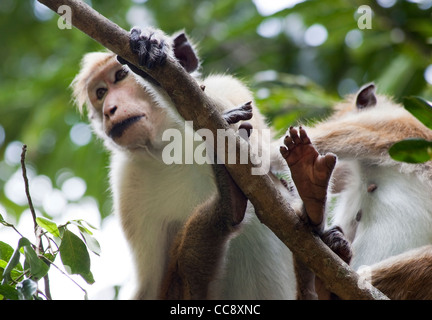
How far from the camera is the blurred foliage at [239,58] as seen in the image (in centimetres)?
914

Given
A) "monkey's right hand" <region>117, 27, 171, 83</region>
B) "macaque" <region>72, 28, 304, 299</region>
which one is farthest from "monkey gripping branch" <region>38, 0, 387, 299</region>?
"macaque" <region>72, 28, 304, 299</region>

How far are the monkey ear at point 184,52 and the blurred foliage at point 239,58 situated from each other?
2.11 m

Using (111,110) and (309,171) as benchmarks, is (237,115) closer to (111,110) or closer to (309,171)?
(309,171)

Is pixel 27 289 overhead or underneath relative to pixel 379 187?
underneath

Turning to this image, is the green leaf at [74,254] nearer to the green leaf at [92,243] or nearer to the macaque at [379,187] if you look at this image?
the green leaf at [92,243]

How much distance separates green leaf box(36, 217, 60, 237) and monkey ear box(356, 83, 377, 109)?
4098 millimetres

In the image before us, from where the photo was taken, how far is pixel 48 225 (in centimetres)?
437

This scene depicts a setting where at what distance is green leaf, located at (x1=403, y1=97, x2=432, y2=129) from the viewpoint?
3.74 meters

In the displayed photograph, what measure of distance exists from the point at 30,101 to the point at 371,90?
21.4ft

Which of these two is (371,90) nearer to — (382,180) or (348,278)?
(382,180)

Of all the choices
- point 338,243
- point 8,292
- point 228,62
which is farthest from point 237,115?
point 228,62

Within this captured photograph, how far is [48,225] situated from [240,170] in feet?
4.72

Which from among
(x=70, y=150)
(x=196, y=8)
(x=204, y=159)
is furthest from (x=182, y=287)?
(x=196, y=8)

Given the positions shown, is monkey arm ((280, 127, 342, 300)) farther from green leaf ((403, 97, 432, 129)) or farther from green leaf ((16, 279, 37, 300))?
green leaf ((16, 279, 37, 300))
